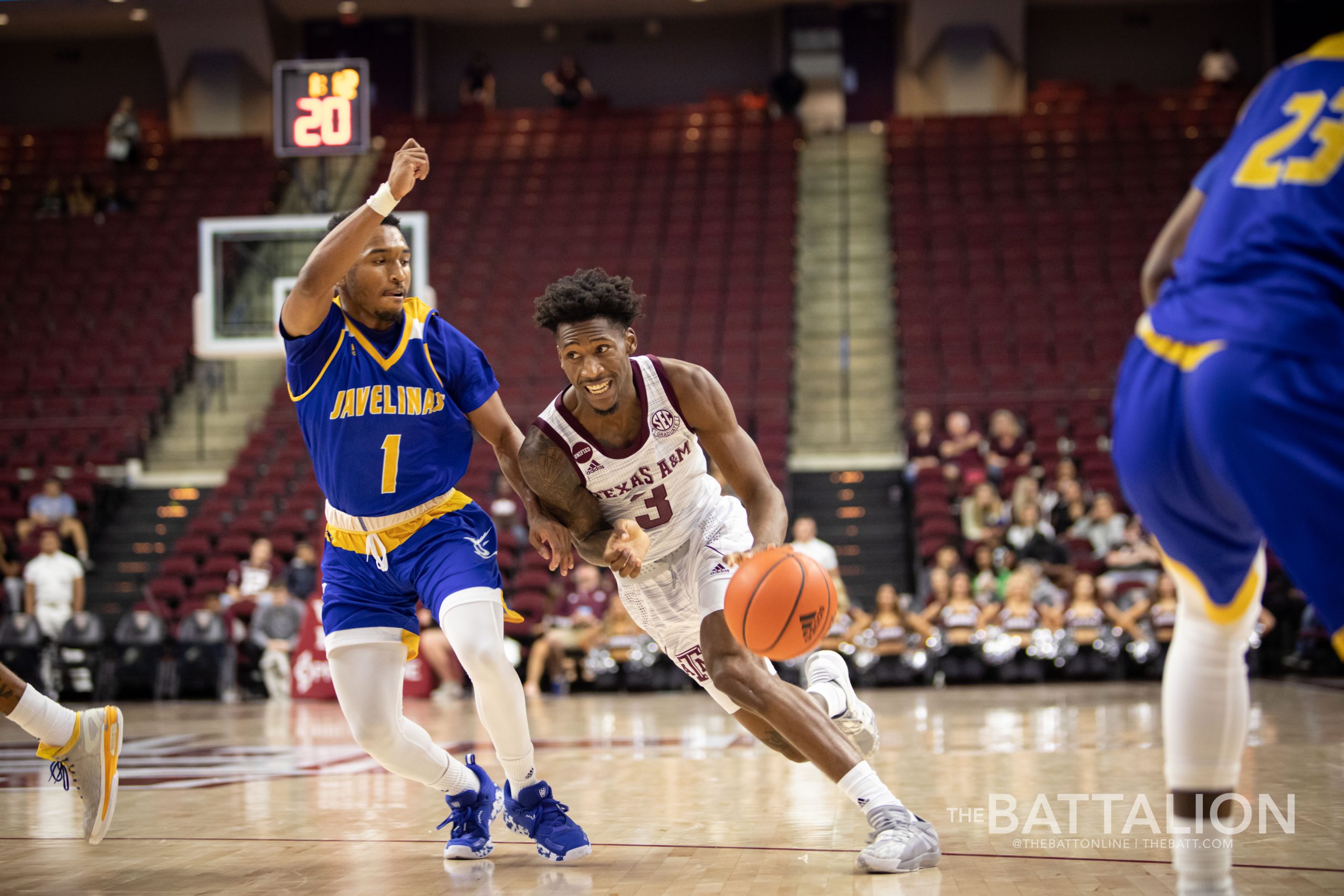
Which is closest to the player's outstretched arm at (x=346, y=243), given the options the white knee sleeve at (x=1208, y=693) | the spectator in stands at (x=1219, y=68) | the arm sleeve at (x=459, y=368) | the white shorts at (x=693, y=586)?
the arm sleeve at (x=459, y=368)

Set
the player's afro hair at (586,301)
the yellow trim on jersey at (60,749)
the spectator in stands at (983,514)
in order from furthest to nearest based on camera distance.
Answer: the spectator in stands at (983,514), the yellow trim on jersey at (60,749), the player's afro hair at (586,301)

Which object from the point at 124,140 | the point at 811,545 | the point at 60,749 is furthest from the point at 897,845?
the point at 124,140

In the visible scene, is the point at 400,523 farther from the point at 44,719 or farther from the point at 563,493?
the point at 44,719

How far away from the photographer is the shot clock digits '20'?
399 inches

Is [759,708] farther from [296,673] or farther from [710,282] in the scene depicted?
[710,282]

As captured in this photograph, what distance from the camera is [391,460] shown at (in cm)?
387

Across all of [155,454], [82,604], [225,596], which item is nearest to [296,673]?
[225,596]

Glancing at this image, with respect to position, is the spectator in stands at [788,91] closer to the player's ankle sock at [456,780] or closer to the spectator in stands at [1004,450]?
the spectator in stands at [1004,450]

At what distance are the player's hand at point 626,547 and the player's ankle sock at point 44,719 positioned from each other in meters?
1.84

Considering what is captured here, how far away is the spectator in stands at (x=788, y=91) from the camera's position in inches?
813

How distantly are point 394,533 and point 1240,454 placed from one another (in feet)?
8.38

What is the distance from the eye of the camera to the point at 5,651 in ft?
37.8

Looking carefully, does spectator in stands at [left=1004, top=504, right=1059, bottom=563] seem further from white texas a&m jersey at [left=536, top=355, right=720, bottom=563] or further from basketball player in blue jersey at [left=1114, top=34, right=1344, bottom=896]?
basketball player in blue jersey at [left=1114, top=34, right=1344, bottom=896]

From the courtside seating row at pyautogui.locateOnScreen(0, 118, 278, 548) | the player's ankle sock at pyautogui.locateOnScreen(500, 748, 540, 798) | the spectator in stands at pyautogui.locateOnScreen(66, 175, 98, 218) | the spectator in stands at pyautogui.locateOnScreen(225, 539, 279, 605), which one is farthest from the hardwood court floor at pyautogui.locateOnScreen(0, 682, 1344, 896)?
the spectator in stands at pyautogui.locateOnScreen(66, 175, 98, 218)
